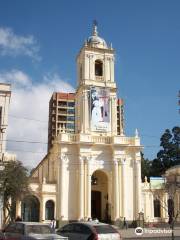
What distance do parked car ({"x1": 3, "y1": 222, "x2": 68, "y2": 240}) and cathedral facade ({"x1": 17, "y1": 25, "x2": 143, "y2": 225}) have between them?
81.9 ft

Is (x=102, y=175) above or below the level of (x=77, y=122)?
below

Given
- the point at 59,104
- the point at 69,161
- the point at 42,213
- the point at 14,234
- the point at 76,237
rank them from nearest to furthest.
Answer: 1. the point at 14,234
2. the point at 76,237
3. the point at 42,213
4. the point at 69,161
5. the point at 59,104

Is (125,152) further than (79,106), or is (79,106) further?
(79,106)

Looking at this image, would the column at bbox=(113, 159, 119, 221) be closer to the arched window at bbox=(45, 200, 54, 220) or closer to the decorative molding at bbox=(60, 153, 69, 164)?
the decorative molding at bbox=(60, 153, 69, 164)

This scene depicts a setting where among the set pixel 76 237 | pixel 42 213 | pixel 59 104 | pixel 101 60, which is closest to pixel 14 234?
pixel 76 237

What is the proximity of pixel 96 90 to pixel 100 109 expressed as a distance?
2775 mm

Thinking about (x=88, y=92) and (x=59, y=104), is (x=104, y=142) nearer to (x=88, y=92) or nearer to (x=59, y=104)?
(x=88, y=92)

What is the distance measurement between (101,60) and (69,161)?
52.7 ft

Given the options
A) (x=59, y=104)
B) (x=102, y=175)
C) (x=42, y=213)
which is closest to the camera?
(x=42, y=213)

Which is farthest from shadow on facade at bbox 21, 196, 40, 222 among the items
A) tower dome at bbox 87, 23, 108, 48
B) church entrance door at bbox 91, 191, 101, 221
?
tower dome at bbox 87, 23, 108, 48

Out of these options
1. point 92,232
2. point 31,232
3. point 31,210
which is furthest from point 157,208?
point 31,232

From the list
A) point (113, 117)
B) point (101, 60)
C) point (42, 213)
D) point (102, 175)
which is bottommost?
point (42, 213)

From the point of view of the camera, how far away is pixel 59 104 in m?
112

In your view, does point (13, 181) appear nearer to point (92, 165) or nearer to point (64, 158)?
point (64, 158)
